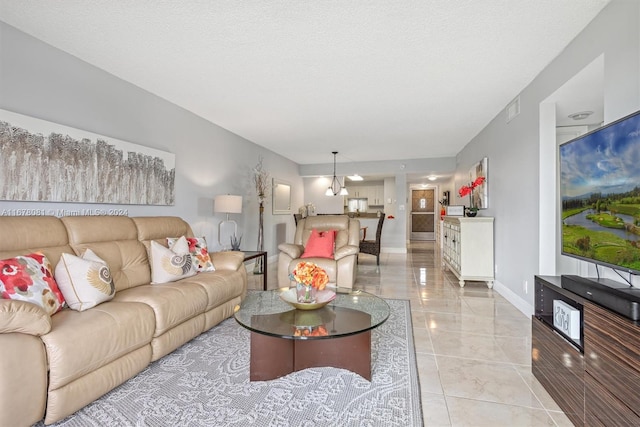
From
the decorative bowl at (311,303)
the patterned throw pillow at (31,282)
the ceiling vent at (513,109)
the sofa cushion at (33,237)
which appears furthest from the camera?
the ceiling vent at (513,109)

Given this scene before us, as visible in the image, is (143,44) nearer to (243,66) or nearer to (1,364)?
(243,66)

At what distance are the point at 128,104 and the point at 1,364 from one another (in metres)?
2.61

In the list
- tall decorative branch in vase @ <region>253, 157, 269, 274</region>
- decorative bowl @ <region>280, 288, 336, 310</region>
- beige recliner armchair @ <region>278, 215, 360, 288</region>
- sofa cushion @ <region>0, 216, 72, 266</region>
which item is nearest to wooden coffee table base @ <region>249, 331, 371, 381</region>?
decorative bowl @ <region>280, 288, 336, 310</region>

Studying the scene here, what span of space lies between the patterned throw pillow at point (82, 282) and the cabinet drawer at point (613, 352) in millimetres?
2724

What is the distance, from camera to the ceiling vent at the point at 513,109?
11.1 feet

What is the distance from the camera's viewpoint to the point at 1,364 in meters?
1.28

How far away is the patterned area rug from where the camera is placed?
157 cm

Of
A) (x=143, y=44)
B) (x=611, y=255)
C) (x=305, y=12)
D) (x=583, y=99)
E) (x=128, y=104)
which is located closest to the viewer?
(x=611, y=255)

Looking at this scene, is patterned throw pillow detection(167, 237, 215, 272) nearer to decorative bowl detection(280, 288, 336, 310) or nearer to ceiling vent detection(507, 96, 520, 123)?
decorative bowl detection(280, 288, 336, 310)

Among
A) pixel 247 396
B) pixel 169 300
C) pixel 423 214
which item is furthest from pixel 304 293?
pixel 423 214

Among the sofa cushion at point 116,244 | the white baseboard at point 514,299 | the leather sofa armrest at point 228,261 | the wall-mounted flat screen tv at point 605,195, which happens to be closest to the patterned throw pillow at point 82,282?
the sofa cushion at point 116,244

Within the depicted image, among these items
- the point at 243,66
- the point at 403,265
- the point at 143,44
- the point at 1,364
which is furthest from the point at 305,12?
the point at 403,265

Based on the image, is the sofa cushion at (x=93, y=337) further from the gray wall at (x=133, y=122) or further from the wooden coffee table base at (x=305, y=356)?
the gray wall at (x=133, y=122)

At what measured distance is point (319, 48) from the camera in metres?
2.44
